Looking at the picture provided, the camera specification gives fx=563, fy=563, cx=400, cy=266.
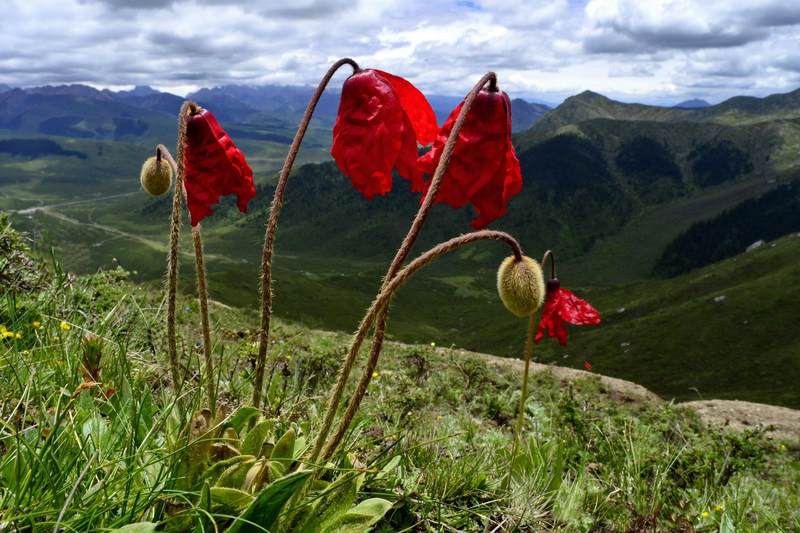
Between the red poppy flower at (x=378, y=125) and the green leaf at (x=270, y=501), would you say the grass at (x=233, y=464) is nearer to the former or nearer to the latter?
the green leaf at (x=270, y=501)

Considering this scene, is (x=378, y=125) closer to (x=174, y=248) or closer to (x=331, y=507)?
(x=174, y=248)

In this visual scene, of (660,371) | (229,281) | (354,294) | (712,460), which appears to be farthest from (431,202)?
(354,294)

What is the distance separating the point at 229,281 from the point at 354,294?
36.4 meters

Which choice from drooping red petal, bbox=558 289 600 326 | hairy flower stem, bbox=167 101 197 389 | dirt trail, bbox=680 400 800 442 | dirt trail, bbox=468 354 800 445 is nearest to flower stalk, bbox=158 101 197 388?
hairy flower stem, bbox=167 101 197 389

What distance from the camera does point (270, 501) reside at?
247cm

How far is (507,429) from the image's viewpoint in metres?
7.99

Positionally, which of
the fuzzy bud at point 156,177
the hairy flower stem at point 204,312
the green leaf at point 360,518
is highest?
the fuzzy bud at point 156,177

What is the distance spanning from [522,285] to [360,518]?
1490 mm

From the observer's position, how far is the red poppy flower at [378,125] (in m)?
2.72

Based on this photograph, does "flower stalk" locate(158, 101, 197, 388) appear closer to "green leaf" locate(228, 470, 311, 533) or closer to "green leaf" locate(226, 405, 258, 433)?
"green leaf" locate(226, 405, 258, 433)

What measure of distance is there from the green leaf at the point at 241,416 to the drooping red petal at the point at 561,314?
3.55m

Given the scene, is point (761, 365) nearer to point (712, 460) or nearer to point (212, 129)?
point (712, 460)

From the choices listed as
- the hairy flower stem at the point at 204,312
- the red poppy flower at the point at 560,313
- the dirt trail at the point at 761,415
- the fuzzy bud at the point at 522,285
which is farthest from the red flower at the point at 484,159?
the dirt trail at the point at 761,415

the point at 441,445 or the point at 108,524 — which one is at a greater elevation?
the point at 108,524
